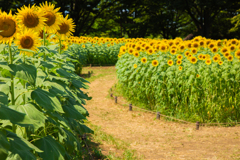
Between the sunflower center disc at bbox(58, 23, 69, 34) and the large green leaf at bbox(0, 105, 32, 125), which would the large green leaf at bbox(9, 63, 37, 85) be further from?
the sunflower center disc at bbox(58, 23, 69, 34)

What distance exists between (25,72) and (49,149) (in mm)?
669

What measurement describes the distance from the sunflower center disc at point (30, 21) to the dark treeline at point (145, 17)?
29.0 meters

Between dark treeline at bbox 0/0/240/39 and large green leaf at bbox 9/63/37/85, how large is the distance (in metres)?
29.9

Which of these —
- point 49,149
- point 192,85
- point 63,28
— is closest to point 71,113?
point 49,149

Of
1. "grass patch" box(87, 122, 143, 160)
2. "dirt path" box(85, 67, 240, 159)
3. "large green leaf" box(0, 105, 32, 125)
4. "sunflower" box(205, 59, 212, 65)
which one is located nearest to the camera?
"large green leaf" box(0, 105, 32, 125)

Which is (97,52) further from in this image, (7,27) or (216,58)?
(7,27)

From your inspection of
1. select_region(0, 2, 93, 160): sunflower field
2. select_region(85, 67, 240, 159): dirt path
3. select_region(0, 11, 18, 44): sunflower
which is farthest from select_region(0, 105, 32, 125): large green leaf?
select_region(85, 67, 240, 159): dirt path

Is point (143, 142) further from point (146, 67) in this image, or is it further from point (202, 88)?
point (146, 67)

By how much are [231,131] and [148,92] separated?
7.80 feet

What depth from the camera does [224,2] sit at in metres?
27.3

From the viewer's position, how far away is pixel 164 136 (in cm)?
557

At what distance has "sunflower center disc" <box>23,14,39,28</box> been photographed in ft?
8.43

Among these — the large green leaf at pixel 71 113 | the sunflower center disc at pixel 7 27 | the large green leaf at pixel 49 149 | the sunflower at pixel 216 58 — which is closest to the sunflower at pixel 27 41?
the sunflower center disc at pixel 7 27

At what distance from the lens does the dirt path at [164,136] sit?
4.67m
